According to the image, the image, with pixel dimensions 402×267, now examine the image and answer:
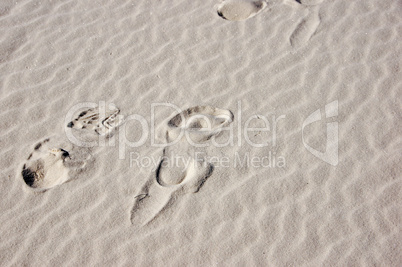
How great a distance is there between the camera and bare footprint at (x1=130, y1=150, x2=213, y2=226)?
2688 millimetres

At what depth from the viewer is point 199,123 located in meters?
3.14

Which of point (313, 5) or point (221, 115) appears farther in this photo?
point (313, 5)

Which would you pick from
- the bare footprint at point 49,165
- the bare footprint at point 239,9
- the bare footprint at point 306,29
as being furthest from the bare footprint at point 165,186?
the bare footprint at point 239,9

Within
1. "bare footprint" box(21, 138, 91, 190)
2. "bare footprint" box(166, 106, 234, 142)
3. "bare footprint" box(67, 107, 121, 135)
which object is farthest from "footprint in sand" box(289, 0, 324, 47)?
"bare footprint" box(21, 138, 91, 190)

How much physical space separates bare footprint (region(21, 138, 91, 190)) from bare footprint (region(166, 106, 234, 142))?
0.72 meters

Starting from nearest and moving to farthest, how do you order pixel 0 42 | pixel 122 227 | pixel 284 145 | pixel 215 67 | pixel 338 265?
pixel 338 265
pixel 122 227
pixel 284 145
pixel 215 67
pixel 0 42

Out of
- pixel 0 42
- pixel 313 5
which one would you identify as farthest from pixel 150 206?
pixel 313 5

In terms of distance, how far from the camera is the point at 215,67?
349 centimetres

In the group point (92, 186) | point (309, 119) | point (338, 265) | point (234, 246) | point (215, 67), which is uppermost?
point (215, 67)

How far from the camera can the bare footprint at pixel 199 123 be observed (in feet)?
10.1

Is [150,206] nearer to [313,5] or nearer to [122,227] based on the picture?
[122,227]

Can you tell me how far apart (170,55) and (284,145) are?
1.40m

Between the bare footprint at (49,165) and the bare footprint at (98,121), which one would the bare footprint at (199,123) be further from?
the bare footprint at (49,165)

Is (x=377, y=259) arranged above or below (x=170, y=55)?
below
